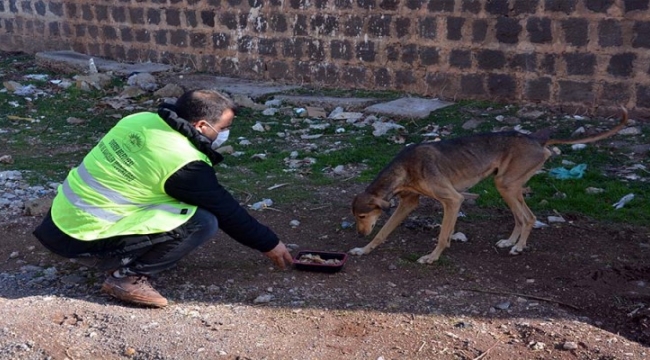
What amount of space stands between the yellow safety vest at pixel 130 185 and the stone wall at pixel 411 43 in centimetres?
569

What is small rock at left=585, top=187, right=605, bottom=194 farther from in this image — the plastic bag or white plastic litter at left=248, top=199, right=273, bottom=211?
white plastic litter at left=248, top=199, right=273, bottom=211

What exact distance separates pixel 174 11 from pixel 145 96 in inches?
71.4

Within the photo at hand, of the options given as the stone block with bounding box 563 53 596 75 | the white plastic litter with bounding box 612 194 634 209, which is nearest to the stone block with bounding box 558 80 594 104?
the stone block with bounding box 563 53 596 75

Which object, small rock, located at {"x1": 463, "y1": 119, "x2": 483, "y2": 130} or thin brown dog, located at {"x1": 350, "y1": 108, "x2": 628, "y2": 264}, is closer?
thin brown dog, located at {"x1": 350, "y1": 108, "x2": 628, "y2": 264}

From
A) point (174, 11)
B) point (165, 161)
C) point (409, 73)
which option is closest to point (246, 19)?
point (174, 11)

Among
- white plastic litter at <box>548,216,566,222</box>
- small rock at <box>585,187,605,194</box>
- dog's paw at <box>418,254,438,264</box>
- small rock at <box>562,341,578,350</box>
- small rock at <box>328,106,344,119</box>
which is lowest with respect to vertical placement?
small rock at <box>328,106,344,119</box>

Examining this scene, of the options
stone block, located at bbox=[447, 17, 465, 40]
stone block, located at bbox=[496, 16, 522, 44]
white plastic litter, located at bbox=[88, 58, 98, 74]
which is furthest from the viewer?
white plastic litter, located at bbox=[88, 58, 98, 74]

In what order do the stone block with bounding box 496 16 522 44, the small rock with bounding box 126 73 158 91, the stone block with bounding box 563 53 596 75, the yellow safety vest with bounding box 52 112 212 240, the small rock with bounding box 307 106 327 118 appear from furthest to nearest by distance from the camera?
the small rock with bounding box 126 73 158 91
the small rock with bounding box 307 106 327 118
the stone block with bounding box 496 16 522 44
the stone block with bounding box 563 53 596 75
the yellow safety vest with bounding box 52 112 212 240

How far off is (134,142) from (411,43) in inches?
241

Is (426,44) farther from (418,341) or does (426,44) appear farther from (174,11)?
(418,341)

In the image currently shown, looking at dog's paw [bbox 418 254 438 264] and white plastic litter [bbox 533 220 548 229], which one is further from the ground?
dog's paw [bbox 418 254 438 264]

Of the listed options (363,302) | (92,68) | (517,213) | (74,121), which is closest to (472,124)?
(517,213)

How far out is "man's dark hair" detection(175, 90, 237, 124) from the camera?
4.65m

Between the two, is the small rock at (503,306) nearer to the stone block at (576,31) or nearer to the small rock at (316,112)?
the stone block at (576,31)
